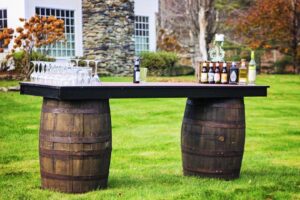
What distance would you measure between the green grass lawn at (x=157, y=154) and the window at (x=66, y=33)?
671 centimetres

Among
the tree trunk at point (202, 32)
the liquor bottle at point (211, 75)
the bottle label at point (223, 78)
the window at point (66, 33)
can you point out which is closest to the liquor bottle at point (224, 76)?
the bottle label at point (223, 78)

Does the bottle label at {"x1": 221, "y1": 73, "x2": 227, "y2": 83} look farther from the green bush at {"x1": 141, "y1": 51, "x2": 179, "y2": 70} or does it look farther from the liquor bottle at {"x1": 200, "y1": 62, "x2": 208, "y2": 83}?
the green bush at {"x1": 141, "y1": 51, "x2": 179, "y2": 70}

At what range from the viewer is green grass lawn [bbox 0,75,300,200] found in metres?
6.88

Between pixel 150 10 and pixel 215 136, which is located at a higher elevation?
pixel 150 10

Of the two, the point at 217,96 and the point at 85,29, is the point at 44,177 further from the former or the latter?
the point at 85,29

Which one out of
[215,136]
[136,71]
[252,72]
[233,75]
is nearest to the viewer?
[136,71]

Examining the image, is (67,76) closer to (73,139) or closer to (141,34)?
(73,139)

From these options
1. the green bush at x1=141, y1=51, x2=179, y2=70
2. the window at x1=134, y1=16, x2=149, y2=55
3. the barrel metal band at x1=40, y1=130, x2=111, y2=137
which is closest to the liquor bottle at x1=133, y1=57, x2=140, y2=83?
the barrel metal band at x1=40, y1=130, x2=111, y2=137

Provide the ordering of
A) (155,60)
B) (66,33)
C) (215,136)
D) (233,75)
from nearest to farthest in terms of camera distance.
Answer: (215,136) → (233,75) → (66,33) → (155,60)

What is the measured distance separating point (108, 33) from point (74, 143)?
18.3m

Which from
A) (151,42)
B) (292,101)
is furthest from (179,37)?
(292,101)

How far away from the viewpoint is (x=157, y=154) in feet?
31.6

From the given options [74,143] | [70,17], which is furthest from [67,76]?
[70,17]

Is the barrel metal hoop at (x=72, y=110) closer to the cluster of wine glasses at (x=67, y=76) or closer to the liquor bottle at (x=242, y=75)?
the cluster of wine glasses at (x=67, y=76)
